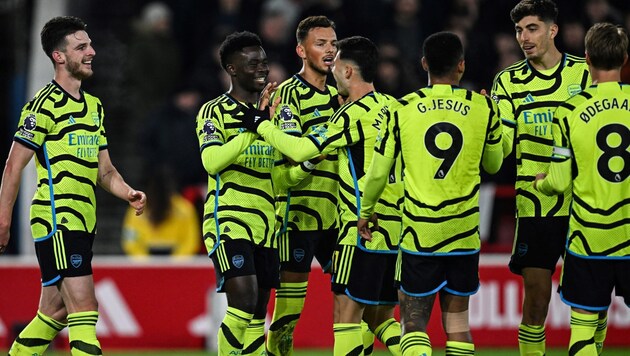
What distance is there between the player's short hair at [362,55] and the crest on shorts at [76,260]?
2269 millimetres

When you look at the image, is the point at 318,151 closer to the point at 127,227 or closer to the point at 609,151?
the point at 609,151

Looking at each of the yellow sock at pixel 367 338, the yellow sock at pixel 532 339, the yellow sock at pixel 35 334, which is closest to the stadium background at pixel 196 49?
the yellow sock at pixel 532 339

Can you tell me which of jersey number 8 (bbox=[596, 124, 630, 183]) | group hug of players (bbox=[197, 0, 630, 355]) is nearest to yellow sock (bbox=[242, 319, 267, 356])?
group hug of players (bbox=[197, 0, 630, 355])

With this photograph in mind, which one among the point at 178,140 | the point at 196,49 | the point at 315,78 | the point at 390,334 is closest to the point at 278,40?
the point at 196,49

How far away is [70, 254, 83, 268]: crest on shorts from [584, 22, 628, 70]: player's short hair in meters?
3.64

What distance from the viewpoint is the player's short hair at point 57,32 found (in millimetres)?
8422

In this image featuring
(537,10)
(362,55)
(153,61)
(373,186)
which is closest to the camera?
(373,186)

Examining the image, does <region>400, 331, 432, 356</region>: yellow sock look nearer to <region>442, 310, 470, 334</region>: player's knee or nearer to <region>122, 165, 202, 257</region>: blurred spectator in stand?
<region>442, 310, 470, 334</region>: player's knee

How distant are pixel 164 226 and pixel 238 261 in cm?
507

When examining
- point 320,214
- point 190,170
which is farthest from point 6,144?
point 320,214

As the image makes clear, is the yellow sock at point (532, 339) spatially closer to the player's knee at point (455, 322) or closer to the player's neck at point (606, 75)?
the player's knee at point (455, 322)

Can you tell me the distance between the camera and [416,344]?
25.0 ft

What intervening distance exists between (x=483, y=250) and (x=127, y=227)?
13.0ft

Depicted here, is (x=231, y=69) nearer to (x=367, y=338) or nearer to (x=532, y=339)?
(x=367, y=338)
